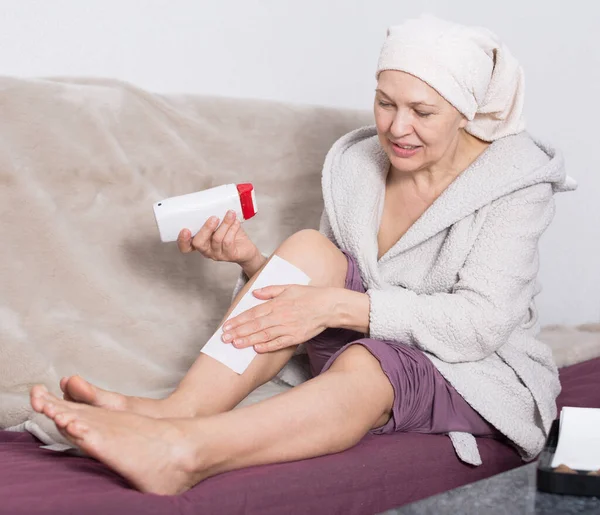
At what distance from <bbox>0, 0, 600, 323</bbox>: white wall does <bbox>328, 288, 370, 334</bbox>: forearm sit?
0.92 m

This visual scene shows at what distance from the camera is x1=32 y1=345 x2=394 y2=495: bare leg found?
1116 millimetres

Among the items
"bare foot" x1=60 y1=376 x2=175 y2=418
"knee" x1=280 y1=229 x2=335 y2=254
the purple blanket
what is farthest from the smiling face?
"bare foot" x1=60 y1=376 x2=175 y2=418

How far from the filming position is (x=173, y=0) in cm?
213

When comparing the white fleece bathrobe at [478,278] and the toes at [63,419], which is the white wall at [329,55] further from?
the toes at [63,419]

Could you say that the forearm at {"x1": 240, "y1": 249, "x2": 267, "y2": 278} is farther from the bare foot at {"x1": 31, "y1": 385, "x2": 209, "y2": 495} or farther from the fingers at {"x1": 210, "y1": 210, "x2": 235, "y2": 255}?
the bare foot at {"x1": 31, "y1": 385, "x2": 209, "y2": 495}

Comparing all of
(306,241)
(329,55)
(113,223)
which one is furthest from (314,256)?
(329,55)

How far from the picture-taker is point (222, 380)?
1.39 metres

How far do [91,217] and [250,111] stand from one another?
46 cm

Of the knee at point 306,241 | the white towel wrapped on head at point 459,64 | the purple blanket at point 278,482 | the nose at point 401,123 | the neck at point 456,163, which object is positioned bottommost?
the purple blanket at point 278,482

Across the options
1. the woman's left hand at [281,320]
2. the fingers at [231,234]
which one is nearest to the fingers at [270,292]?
the woman's left hand at [281,320]

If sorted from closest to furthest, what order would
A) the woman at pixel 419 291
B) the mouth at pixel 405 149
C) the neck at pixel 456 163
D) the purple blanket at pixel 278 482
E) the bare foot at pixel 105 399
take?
the purple blanket at pixel 278 482, the bare foot at pixel 105 399, the woman at pixel 419 291, the mouth at pixel 405 149, the neck at pixel 456 163

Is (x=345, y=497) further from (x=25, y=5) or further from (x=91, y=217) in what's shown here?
(x=25, y=5)

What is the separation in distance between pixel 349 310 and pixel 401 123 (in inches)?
12.4

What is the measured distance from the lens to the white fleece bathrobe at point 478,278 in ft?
4.85
